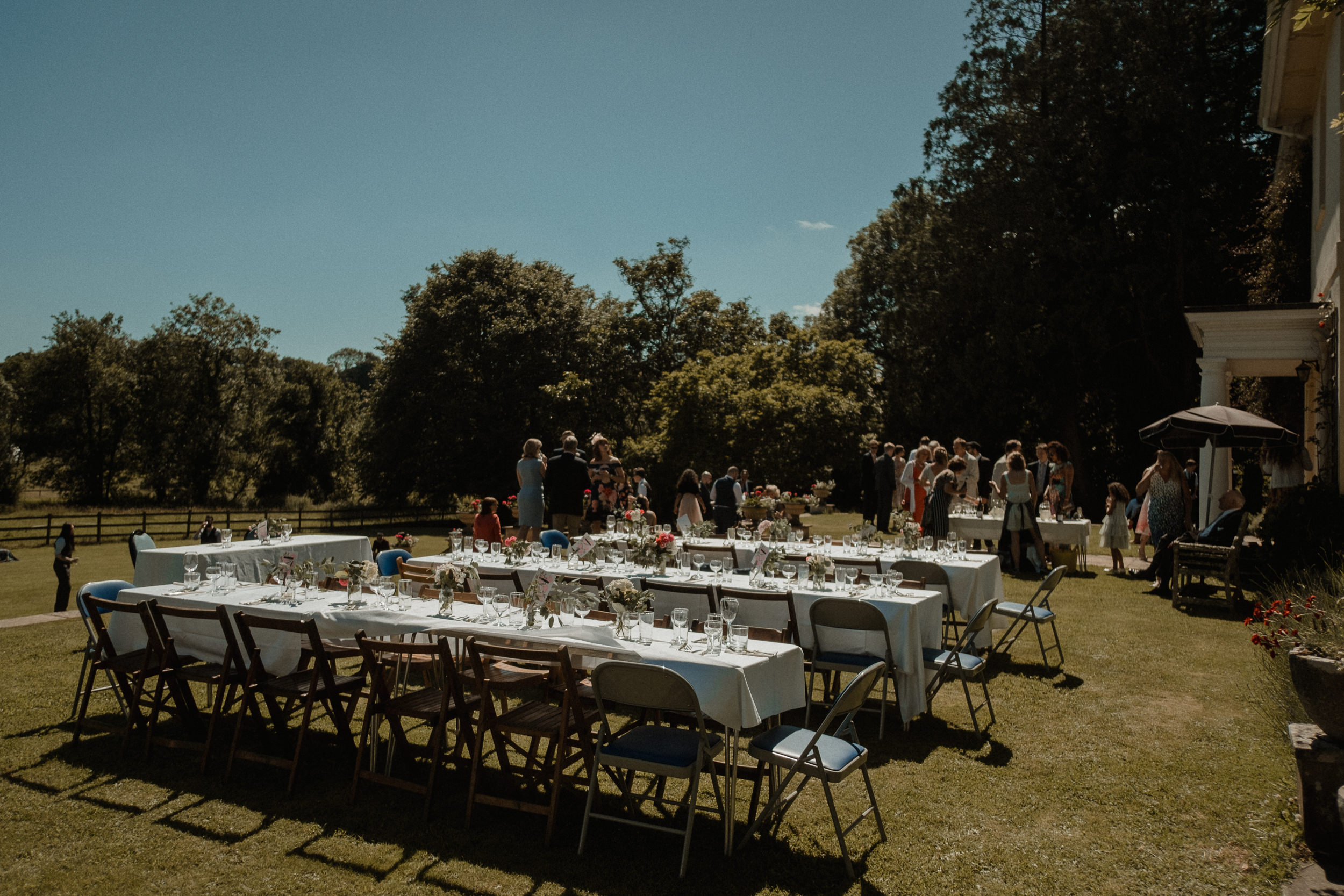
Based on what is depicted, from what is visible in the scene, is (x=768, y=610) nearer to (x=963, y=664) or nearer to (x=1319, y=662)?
(x=963, y=664)

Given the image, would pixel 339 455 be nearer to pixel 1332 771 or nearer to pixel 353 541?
pixel 353 541

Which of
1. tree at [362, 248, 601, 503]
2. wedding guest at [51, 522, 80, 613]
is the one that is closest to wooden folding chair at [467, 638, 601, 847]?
wedding guest at [51, 522, 80, 613]

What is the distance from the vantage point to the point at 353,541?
1053 centimetres

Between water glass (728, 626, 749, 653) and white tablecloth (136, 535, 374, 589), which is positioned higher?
water glass (728, 626, 749, 653)

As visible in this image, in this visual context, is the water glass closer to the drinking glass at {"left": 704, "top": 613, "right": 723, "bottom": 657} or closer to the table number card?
the drinking glass at {"left": 704, "top": 613, "right": 723, "bottom": 657}

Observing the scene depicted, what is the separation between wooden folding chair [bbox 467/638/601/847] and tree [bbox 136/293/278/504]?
122ft

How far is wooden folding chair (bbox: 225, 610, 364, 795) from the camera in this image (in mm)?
4621

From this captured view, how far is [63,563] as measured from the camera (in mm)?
9695

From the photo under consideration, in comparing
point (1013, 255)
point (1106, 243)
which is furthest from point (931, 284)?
point (1106, 243)

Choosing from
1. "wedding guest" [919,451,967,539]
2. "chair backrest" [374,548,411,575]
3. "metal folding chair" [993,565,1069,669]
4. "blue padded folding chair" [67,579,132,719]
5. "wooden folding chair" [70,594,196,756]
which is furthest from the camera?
"wedding guest" [919,451,967,539]

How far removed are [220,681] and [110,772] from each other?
808 mm

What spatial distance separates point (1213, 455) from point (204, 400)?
38.1 metres

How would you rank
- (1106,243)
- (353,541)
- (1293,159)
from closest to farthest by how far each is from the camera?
(353,541) → (1293,159) → (1106,243)

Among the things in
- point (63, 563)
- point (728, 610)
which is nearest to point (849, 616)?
point (728, 610)
